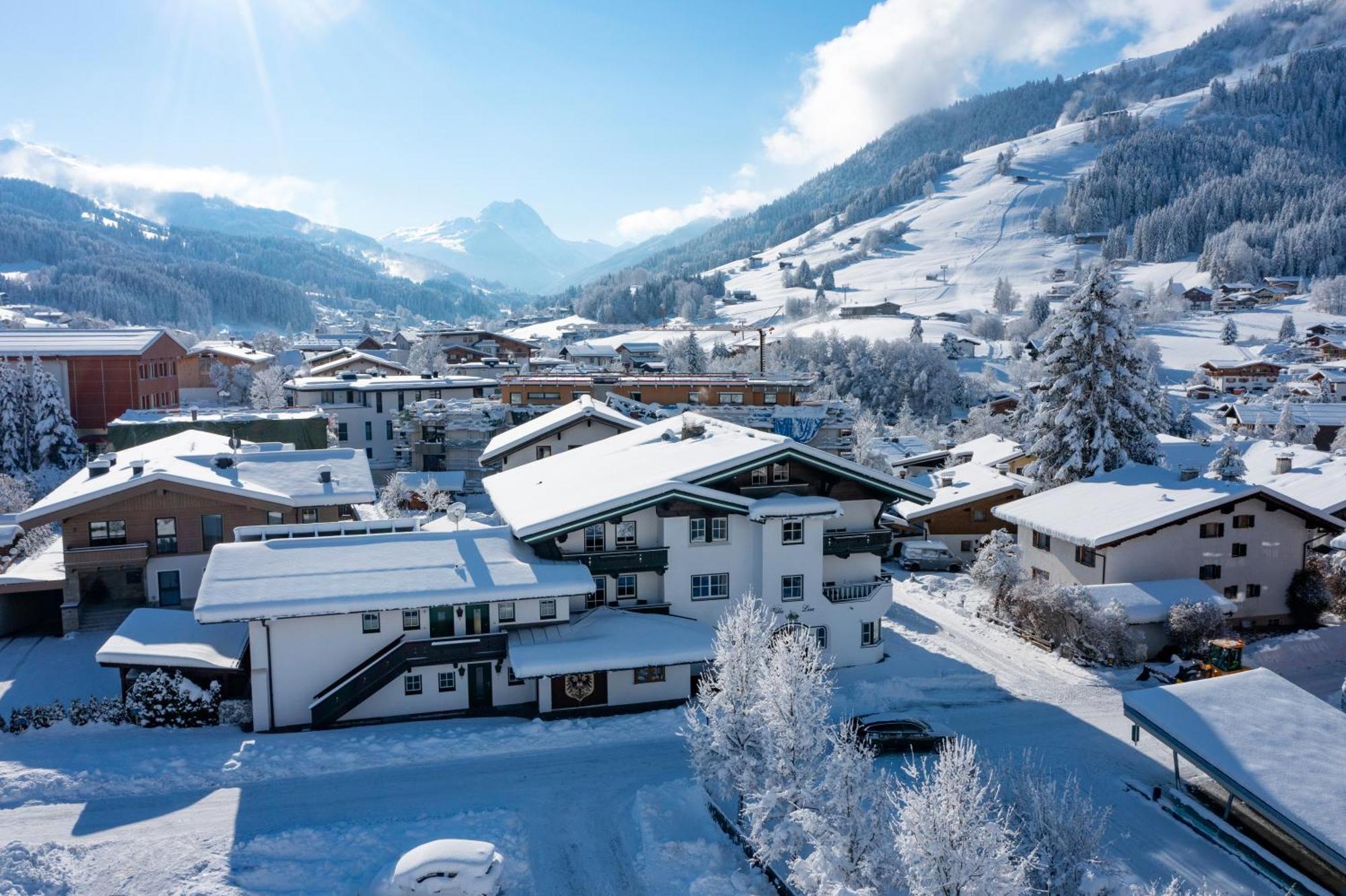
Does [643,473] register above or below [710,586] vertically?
above

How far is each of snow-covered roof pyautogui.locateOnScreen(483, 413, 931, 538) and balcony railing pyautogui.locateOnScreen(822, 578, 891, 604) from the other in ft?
11.5

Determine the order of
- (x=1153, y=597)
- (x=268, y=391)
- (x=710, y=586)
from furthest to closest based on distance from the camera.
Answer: (x=268, y=391) → (x=1153, y=597) → (x=710, y=586)

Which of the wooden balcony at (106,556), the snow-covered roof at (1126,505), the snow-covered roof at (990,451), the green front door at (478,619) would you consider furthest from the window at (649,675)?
the snow-covered roof at (990,451)

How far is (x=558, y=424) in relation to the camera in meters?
48.1

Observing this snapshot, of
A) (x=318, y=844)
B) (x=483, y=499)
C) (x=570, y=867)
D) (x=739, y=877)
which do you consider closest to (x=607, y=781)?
(x=570, y=867)

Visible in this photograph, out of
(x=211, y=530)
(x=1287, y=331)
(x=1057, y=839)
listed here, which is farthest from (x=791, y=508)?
(x=1287, y=331)

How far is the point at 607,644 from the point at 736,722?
929 cm

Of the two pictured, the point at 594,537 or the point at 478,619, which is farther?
the point at 594,537

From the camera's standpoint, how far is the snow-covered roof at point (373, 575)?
26.1 m

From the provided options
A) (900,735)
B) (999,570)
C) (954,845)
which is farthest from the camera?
(999,570)

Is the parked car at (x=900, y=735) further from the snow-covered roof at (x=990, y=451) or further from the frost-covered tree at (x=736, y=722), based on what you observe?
the snow-covered roof at (x=990, y=451)

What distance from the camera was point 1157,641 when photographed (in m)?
34.8

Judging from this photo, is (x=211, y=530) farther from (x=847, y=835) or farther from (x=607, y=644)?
(x=847, y=835)

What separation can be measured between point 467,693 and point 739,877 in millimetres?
11928
